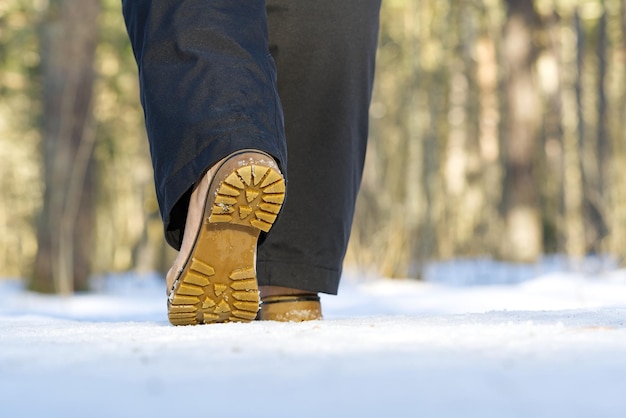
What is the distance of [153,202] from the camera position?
31.4 ft

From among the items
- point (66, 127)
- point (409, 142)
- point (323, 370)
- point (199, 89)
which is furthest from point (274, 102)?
point (409, 142)

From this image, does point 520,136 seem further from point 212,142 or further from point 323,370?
point 323,370

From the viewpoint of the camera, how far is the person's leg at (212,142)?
1291 millimetres

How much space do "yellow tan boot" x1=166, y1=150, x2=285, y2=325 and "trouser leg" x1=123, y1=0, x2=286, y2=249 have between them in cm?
4

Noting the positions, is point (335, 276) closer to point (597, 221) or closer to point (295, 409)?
point (295, 409)

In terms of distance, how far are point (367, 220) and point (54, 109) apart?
2130 millimetres

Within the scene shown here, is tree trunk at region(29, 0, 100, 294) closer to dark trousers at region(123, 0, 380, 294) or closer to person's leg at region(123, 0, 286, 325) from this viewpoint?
dark trousers at region(123, 0, 380, 294)

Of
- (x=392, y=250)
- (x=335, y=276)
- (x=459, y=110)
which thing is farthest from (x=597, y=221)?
(x=335, y=276)

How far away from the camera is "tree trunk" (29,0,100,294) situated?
5414 mm

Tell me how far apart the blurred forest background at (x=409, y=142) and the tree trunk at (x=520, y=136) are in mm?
18

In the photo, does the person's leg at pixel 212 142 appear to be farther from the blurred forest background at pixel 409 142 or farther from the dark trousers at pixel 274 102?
the blurred forest background at pixel 409 142

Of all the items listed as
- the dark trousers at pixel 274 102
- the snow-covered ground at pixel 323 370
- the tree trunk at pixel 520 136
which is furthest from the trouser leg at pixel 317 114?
the tree trunk at pixel 520 136

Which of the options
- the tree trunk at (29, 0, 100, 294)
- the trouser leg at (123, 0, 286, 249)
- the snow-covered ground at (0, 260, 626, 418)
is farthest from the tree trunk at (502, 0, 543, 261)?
the snow-covered ground at (0, 260, 626, 418)

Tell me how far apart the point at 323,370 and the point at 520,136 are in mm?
7664
